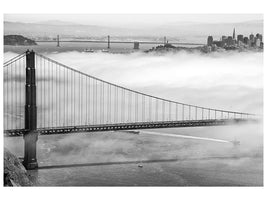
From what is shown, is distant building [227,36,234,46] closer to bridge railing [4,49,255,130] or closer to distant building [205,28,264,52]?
distant building [205,28,264,52]

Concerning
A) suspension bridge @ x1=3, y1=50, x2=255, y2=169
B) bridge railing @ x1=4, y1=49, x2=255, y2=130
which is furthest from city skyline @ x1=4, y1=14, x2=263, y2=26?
suspension bridge @ x1=3, y1=50, x2=255, y2=169

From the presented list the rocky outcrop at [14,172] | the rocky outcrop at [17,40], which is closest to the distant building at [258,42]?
the rocky outcrop at [17,40]

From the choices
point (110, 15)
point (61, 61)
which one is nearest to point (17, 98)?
point (61, 61)

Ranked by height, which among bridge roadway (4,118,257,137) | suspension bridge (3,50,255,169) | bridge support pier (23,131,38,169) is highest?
suspension bridge (3,50,255,169)

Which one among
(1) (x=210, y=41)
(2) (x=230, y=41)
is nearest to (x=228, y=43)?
(2) (x=230, y=41)

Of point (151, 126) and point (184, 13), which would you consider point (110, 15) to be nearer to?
point (184, 13)

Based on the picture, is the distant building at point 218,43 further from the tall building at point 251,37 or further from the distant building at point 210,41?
the tall building at point 251,37

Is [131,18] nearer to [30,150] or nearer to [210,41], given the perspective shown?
[210,41]
